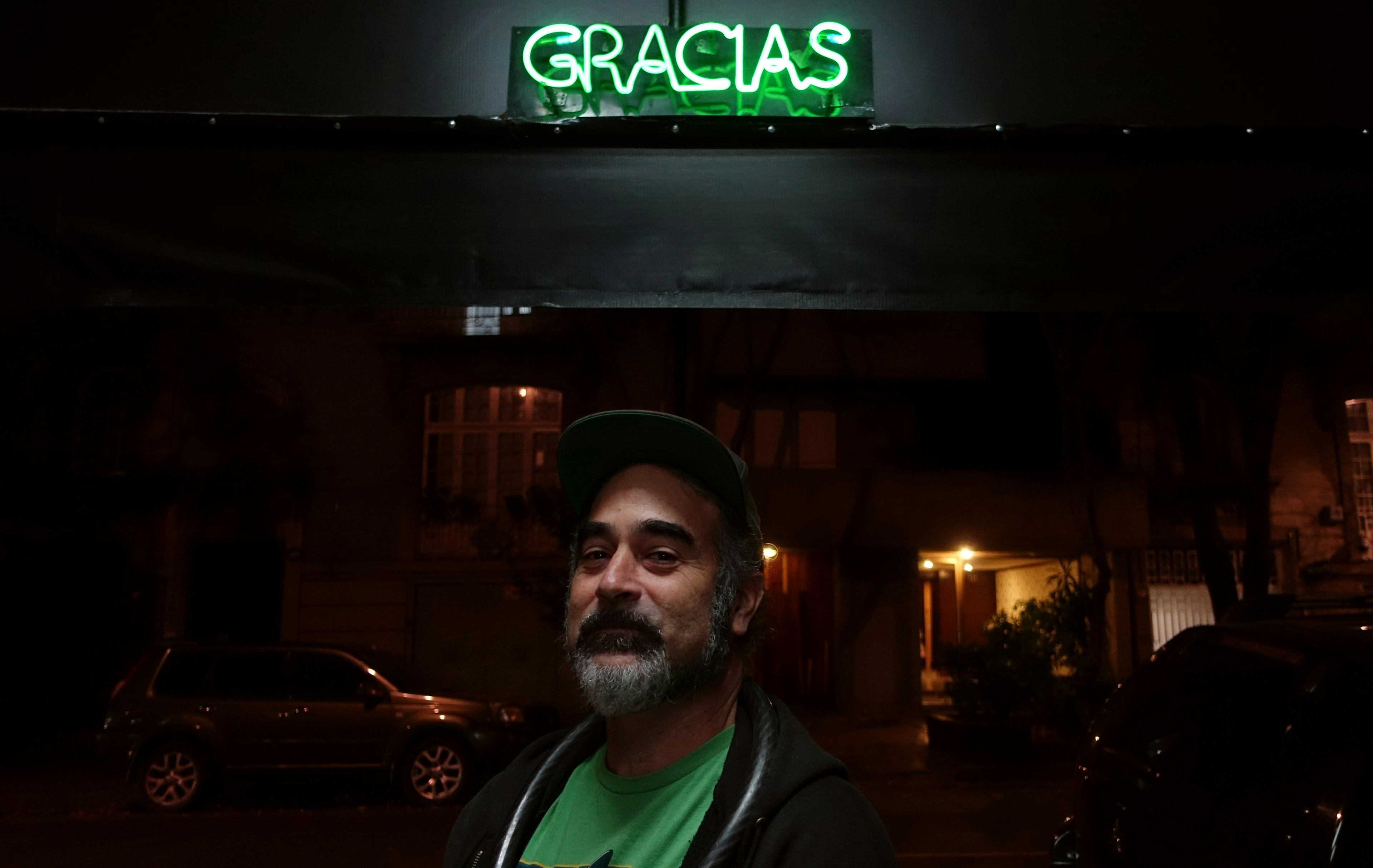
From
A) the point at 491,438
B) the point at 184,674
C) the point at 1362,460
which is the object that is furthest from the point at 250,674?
the point at 1362,460

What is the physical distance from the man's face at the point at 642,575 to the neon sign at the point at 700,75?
37.3 inches

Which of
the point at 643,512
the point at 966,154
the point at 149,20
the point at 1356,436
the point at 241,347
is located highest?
the point at 241,347

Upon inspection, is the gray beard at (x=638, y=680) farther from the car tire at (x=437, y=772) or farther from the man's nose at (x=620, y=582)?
the car tire at (x=437, y=772)

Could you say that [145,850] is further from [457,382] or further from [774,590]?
[774,590]

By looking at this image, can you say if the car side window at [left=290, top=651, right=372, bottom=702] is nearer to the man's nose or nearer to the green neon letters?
the green neon letters

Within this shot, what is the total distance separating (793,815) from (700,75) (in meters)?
1.65

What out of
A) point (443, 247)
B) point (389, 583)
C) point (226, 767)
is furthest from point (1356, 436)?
point (443, 247)

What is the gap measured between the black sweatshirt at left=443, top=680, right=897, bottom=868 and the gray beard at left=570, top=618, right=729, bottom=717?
0.38 ft

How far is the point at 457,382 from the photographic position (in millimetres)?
19000

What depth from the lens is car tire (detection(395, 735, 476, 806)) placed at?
1102 centimetres

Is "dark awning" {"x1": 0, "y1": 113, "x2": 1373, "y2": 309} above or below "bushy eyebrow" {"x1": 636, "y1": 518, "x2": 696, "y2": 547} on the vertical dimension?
above

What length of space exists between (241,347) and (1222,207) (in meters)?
19.2

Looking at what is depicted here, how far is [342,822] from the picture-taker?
33.8 feet

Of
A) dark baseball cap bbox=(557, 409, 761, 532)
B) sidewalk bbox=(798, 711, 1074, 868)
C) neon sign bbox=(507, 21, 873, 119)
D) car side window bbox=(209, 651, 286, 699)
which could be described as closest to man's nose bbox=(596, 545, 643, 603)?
dark baseball cap bbox=(557, 409, 761, 532)
